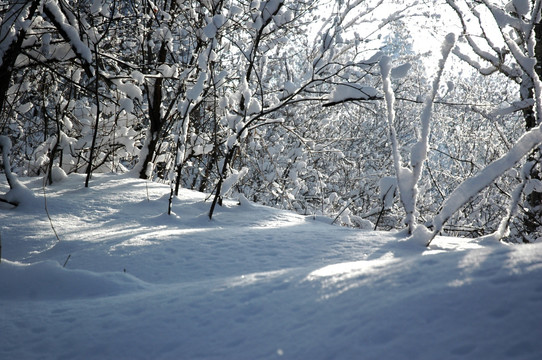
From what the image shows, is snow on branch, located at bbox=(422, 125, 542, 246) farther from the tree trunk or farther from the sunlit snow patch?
the tree trunk

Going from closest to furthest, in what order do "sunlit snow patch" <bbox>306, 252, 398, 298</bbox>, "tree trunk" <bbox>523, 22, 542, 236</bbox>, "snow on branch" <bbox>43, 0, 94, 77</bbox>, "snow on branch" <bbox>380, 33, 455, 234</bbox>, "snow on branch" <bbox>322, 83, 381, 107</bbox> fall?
"sunlit snow patch" <bbox>306, 252, 398, 298</bbox> → "snow on branch" <bbox>380, 33, 455, 234</bbox> → "snow on branch" <bbox>43, 0, 94, 77</bbox> → "snow on branch" <bbox>322, 83, 381, 107</bbox> → "tree trunk" <bbox>523, 22, 542, 236</bbox>

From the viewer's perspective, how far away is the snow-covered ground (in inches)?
30.5

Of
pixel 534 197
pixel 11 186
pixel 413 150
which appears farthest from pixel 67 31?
pixel 534 197

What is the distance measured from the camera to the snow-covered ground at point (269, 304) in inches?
30.5

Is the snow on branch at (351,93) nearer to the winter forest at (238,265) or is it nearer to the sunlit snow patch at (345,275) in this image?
the winter forest at (238,265)

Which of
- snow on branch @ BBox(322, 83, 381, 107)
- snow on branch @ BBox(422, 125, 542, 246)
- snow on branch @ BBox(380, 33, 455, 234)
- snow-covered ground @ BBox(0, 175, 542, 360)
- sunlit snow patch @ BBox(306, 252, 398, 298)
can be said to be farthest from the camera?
snow on branch @ BBox(322, 83, 381, 107)

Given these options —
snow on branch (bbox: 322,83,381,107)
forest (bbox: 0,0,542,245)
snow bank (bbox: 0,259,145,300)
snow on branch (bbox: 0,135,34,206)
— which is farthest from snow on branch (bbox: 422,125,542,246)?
snow on branch (bbox: 0,135,34,206)

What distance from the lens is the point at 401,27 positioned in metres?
6.25

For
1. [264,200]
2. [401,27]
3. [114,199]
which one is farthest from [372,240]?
[264,200]

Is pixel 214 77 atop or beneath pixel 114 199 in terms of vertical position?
Answer: atop

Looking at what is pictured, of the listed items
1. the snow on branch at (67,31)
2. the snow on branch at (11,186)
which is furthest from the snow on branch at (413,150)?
the snow on branch at (11,186)

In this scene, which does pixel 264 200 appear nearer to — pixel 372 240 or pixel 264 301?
pixel 372 240

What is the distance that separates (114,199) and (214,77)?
1489 mm

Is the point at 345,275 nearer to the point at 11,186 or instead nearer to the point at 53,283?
the point at 53,283
